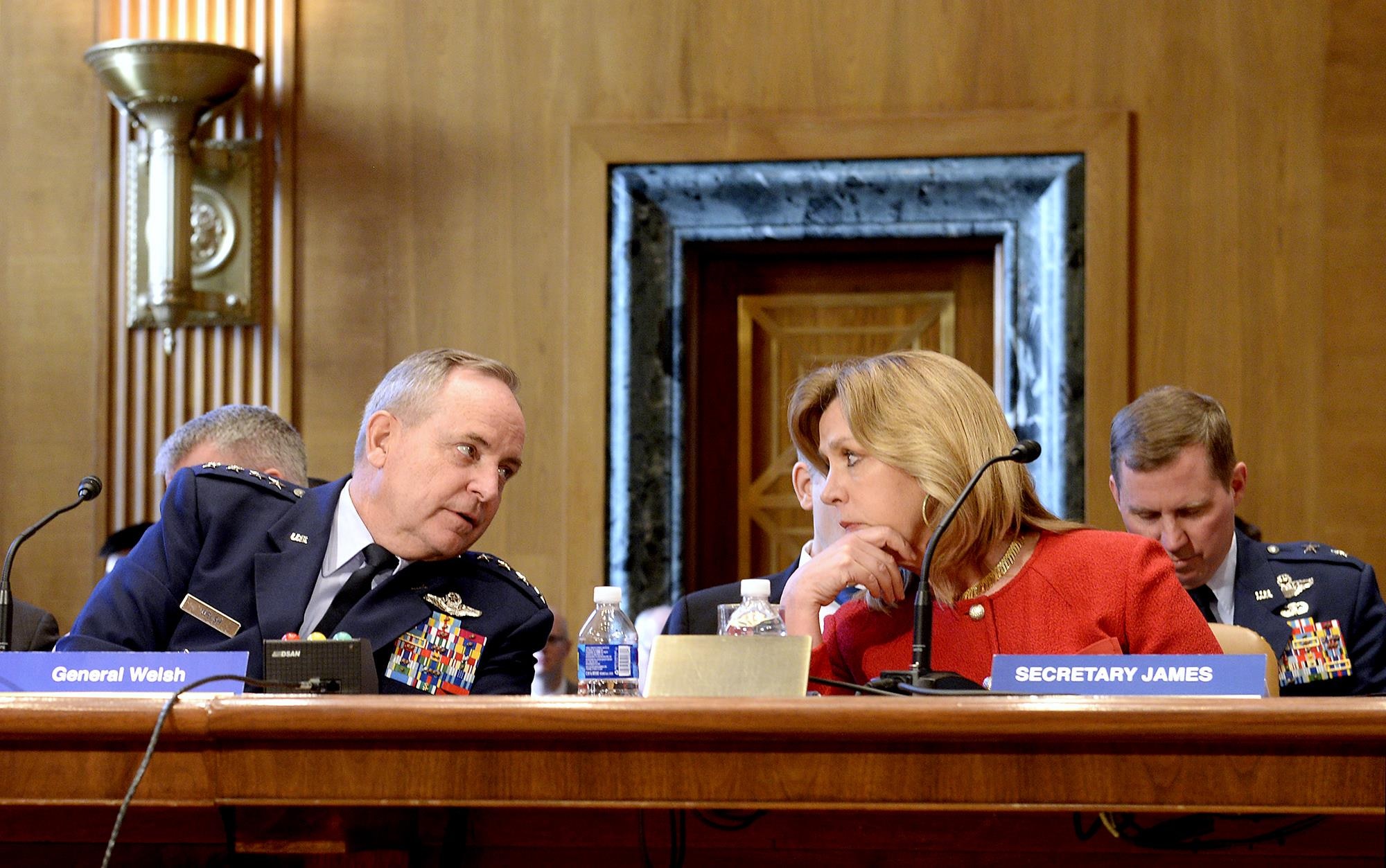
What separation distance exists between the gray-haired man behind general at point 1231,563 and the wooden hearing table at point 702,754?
1696 millimetres

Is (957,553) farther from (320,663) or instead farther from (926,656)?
(320,663)

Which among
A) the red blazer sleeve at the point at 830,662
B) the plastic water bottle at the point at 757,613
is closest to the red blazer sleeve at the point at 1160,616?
the red blazer sleeve at the point at 830,662

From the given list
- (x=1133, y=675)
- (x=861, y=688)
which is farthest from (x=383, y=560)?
(x=1133, y=675)

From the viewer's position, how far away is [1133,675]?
1.72 m

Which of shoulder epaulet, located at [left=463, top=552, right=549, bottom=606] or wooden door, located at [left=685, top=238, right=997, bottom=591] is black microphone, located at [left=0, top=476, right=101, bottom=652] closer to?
shoulder epaulet, located at [left=463, top=552, right=549, bottom=606]

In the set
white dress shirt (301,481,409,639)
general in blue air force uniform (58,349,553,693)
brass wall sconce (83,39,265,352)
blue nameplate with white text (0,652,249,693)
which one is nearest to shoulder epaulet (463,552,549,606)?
general in blue air force uniform (58,349,553,693)

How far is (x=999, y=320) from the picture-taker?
4.85 m

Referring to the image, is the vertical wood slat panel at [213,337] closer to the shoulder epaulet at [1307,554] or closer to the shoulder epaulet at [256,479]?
the shoulder epaulet at [256,479]

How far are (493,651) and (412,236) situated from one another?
99.8 inches

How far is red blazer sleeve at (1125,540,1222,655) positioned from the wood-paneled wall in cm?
240

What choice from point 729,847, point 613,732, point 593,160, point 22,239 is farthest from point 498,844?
point 22,239

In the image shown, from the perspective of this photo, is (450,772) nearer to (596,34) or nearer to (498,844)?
(498,844)

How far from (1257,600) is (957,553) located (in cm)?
114

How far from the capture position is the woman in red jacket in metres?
2.22
